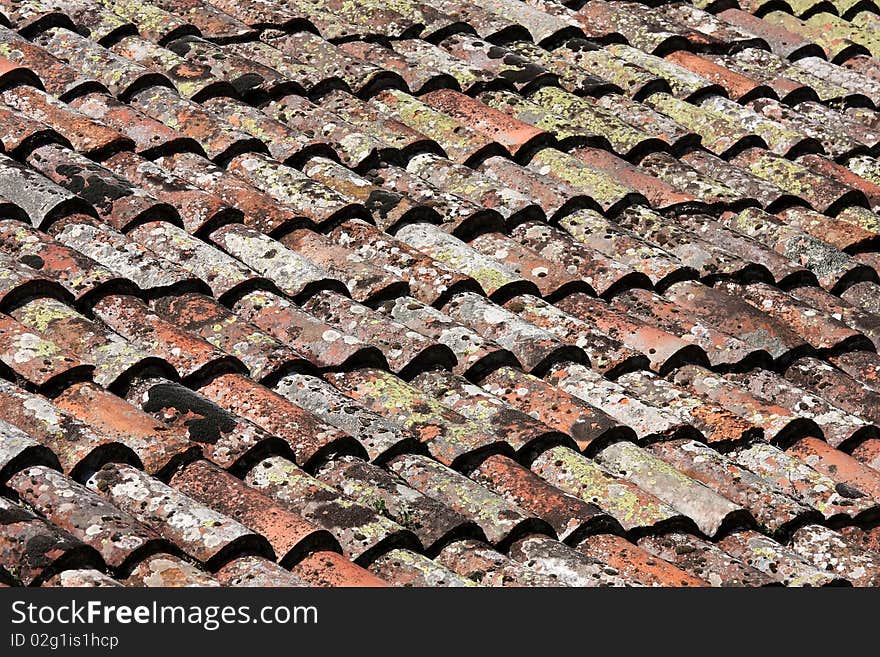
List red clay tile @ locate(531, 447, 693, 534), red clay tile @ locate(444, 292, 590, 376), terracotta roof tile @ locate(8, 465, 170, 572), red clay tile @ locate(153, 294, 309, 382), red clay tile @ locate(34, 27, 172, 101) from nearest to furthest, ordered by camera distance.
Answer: terracotta roof tile @ locate(8, 465, 170, 572), red clay tile @ locate(531, 447, 693, 534), red clay tile @ locate(153, 294, 309, 382), red clay tile @ locate(444, 292, 590, 376), red clay tile @ locate(34, 27, 172, 101)

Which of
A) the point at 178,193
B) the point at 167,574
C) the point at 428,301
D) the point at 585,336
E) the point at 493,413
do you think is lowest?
the point at 167,574

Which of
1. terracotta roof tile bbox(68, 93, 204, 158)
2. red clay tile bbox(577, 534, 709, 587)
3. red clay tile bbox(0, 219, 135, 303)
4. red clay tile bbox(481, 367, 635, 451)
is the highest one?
terracotta roof tile bbox(68, 93, 204, 158)

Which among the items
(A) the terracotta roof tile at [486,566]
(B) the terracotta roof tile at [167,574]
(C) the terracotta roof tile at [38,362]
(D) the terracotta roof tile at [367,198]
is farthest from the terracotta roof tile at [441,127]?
(B) the terracotta roof tile at [167,574]

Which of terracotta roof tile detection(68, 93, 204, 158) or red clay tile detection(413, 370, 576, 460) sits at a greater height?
terracotta roof tile detection(68, 93, 204, 158)

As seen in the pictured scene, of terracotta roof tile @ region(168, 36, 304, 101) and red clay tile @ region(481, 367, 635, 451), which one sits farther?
terracotta roof tile @ region(168, 36, 304, 101)

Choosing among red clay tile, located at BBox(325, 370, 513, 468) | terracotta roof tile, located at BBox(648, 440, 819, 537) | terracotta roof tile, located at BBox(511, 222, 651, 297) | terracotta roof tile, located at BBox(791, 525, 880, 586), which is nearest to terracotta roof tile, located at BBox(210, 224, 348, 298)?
red clay tile, located at BBox(325, 370, 513, 468)

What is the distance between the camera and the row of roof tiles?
3688 millimetres

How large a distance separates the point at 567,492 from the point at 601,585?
43cm

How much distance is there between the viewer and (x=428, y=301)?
469 centimetres

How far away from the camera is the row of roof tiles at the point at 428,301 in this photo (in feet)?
12.1

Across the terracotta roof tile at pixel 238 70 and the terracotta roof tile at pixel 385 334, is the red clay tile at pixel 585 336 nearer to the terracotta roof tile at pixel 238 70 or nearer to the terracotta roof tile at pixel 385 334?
the terracotta roof tile at pixel 385 334

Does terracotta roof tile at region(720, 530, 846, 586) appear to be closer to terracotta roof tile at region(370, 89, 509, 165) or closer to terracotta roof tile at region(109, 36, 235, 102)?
terracotta roof tile at region(370, 89, 509, 165)

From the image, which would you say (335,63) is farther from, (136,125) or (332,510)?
(332,510)

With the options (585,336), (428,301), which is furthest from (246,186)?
(585,336)
